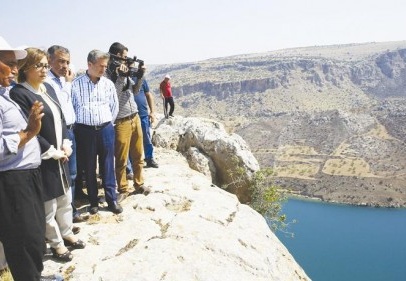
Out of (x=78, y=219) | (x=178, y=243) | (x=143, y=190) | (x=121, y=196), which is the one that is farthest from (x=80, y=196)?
(x=178, y=243)

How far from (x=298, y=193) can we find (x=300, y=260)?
24.7 metres

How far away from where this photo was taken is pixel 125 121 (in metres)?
4.77

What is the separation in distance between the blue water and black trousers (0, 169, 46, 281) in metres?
33.0

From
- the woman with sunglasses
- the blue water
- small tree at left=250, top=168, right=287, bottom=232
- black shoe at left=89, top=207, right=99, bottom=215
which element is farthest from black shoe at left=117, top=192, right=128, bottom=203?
the blue water

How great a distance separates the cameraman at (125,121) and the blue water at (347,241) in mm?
30840

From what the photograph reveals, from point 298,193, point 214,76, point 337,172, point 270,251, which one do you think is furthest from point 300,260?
point 214,76

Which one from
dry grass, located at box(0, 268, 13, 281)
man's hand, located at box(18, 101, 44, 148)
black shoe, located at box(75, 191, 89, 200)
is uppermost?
man's hand, located at box(18, 101, 44, 148)

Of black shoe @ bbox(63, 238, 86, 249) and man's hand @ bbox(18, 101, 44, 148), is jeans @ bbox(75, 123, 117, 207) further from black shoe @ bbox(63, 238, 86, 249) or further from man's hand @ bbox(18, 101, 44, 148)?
man's hand @ bbox(18, 101, 44, 148)

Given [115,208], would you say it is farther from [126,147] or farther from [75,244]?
[75,244]

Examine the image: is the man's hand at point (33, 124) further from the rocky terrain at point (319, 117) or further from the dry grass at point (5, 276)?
the rocky terrain at point (319, 117)

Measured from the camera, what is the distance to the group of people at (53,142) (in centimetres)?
258

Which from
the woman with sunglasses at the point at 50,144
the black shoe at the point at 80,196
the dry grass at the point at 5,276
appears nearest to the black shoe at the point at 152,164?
the black shoe at the point at 80,196

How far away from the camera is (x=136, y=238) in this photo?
4.02 metres

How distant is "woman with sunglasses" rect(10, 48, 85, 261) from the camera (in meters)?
3.00
